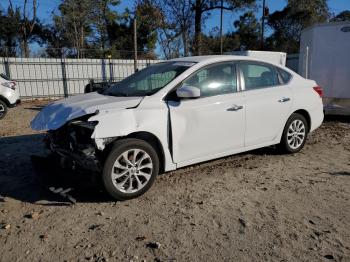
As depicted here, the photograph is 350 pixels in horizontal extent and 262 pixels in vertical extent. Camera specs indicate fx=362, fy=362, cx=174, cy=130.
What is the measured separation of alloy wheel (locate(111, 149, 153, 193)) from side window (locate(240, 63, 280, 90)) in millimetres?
1895

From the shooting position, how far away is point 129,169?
4.08 m

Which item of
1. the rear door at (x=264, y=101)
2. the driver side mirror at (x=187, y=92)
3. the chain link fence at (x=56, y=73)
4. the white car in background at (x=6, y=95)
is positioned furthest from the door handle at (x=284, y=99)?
the chain link fence at (x=56, y=73)

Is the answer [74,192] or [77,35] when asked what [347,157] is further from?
[77,35]

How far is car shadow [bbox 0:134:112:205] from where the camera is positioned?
161 inches

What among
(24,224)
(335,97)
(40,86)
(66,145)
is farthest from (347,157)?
(40,86)

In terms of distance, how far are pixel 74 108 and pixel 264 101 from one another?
266 cm

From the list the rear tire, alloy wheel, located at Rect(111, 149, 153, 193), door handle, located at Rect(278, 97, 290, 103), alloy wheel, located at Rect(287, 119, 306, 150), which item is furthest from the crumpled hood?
the rear tire

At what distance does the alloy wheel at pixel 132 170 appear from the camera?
13.2 feet

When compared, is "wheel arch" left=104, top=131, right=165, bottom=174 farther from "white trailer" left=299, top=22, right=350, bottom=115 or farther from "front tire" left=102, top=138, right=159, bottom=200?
"white trailer" left=299, top=22, right=350, bottom=115

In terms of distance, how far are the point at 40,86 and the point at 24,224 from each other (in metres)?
14.9

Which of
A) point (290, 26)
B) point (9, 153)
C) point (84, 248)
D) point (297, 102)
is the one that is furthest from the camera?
point (290, 26)

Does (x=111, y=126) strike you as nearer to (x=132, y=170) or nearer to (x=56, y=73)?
(x=132, y=170)

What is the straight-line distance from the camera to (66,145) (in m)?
4.27

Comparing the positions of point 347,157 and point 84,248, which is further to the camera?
point 347,157
